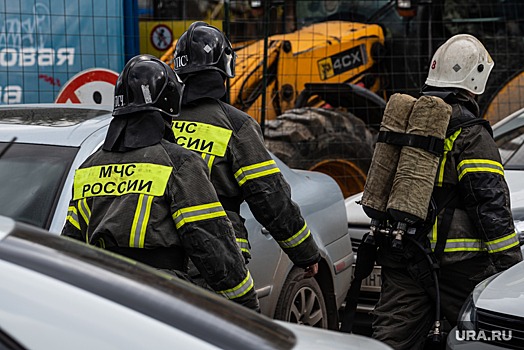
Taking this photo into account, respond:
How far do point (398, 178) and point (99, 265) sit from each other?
2.54 metres

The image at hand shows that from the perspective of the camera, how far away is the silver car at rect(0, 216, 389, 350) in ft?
6.25

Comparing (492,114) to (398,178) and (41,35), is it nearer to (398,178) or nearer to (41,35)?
(41,35)

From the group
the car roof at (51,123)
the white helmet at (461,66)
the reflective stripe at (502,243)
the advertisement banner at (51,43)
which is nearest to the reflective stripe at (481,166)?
the reflective stripe at (502,243)

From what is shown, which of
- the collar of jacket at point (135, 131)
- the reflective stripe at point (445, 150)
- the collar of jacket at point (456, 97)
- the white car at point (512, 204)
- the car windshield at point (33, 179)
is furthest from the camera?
the white car at point (512, 204)

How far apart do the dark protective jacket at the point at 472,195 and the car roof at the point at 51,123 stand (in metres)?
1.57

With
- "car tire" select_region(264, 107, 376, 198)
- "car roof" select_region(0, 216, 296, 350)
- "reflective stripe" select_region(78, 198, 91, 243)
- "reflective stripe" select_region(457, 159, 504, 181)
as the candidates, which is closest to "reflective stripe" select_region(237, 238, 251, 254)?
"reflective stripe" select_region(78, 198, 91, 243)

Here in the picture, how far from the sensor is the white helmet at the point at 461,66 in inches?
183

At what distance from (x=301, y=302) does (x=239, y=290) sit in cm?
193

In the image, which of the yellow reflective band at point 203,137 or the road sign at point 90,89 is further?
the road sign at point 90,89

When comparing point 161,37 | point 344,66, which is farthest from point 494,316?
point 344,66

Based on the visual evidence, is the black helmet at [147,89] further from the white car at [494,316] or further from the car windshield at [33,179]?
the white car at [494,316]

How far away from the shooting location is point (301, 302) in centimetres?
541

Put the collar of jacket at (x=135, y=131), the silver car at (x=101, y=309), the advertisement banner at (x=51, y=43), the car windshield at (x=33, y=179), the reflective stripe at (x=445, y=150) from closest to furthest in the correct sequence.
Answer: the silver car at (x=101, y=309)
the collar of jacket at (x=135, y=131)
the car windshield at (x=33, y=179)
the reflective stripe at (x=445, y=150)
the advertisement banner at (x=51, y=43)

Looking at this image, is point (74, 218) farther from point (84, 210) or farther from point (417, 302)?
point (417, 302)
